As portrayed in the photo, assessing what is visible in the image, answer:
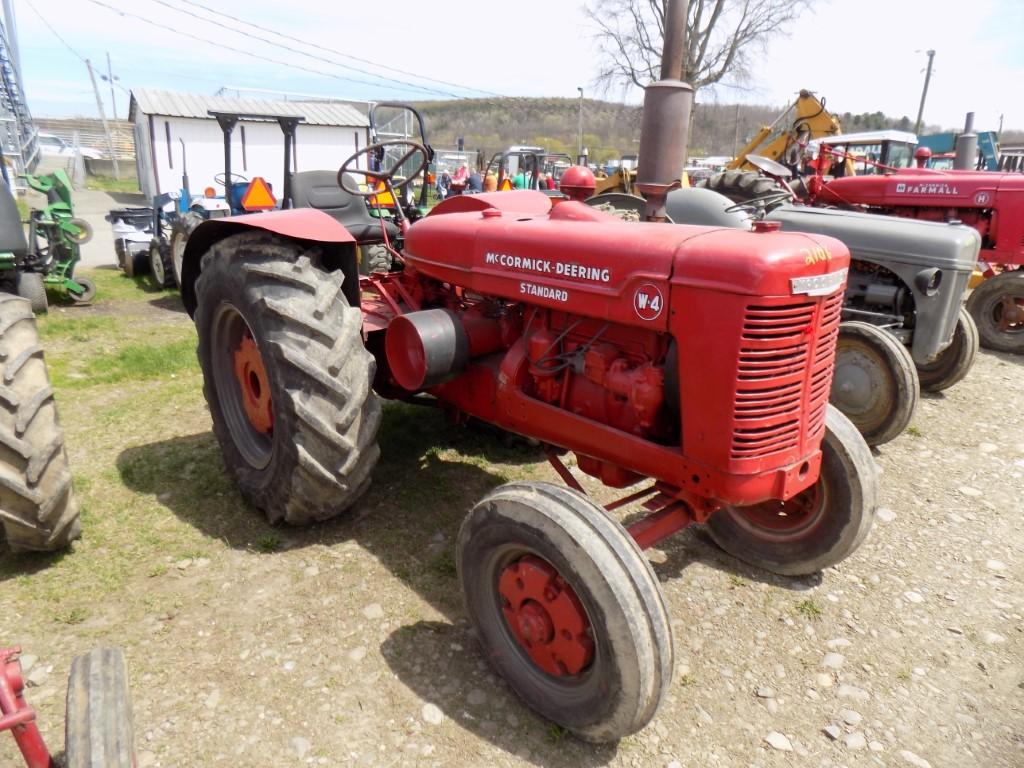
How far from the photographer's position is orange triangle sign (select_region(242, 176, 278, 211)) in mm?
6574

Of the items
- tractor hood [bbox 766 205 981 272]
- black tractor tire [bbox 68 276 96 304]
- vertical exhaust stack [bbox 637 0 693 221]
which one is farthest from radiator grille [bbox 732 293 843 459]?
black tractor tire [bbox 68 276 96 304]

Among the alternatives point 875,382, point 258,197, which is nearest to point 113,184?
point 258,197

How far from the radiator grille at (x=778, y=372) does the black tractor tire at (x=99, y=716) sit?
1784 mm

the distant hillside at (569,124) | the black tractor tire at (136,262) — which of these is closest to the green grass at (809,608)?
the black tractor tire at (136,262)

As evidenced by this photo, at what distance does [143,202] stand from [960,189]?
23.3 meters

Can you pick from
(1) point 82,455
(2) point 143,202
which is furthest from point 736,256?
(2) point 143,202

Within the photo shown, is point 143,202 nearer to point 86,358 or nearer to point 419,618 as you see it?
point 86,358

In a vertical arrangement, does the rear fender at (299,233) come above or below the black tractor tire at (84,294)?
above

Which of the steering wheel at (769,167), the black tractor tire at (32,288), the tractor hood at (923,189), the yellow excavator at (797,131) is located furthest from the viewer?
the yellow excavator at (797,131)

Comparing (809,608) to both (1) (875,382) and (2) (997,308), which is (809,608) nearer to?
(1) (875,382)

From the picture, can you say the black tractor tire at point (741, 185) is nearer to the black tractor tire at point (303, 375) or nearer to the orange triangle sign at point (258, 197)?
the orange triangle sign at point (258, 197)

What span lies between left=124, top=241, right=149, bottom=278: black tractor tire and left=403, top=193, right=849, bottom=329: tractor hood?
24.3ft

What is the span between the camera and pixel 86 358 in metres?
5.71

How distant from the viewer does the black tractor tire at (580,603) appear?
6.39ft
